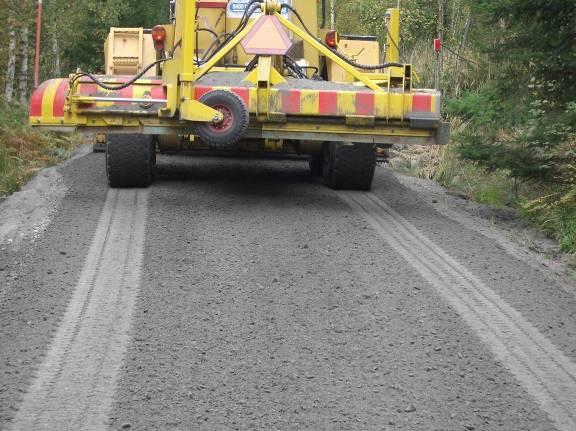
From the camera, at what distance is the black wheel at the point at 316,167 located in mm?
12348

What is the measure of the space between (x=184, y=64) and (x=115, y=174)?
1.70 meters

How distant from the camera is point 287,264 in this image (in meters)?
7.16

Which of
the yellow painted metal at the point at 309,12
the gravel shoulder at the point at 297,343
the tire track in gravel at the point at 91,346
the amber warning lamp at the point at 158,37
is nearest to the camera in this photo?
the tire track in gravel at the point at 91,346

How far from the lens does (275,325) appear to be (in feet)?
18.6

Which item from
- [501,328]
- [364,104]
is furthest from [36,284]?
[364,104]

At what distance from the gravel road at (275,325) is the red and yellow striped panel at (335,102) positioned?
993 millimetres

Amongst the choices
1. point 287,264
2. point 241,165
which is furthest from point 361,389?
point 241,165

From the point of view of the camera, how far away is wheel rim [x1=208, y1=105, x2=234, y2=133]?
358 inches

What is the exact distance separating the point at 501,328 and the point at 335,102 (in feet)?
Answer: 13.2

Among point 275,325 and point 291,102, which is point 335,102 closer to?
point 291,102

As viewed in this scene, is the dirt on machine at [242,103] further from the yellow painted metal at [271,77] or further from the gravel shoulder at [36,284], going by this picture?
the gravel shoulder at [36,284]

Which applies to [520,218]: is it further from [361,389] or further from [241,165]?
[361,389]

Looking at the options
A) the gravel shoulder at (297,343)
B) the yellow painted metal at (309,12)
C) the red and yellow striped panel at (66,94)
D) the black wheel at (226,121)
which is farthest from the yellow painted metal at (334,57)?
the yellow painted metal at (309,12)

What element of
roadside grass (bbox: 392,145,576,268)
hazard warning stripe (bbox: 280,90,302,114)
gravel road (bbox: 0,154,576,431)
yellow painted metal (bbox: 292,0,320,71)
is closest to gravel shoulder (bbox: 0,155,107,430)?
gravel road (bbox: 0,154,576,431)
